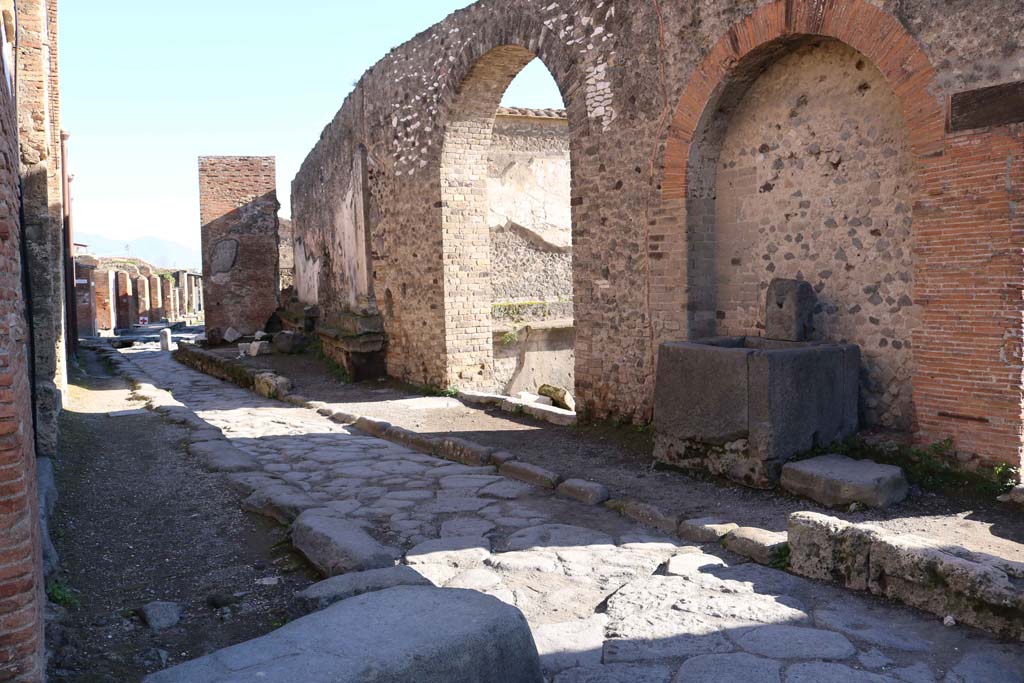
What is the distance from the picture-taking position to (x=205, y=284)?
1914 centimetres

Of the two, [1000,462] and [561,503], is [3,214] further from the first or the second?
[1000,462]

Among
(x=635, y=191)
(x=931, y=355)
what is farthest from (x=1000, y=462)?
(x=635, y=191)

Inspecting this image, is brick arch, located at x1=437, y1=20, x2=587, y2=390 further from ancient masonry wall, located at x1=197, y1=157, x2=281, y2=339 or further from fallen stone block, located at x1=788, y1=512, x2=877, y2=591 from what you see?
ancient masonry wall, located at x1=197, y1=157, x2=281, y2=339

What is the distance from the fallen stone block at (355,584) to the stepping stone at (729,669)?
1027mm

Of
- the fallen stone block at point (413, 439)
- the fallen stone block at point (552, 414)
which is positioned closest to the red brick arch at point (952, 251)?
the fallen stone block at point (552, 414)

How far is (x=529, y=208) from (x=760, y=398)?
301 inches

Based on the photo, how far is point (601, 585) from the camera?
12.6ft

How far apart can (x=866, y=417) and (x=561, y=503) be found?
7.41ft

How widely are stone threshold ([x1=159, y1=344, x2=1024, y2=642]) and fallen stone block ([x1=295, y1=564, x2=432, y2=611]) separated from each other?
6.07ft

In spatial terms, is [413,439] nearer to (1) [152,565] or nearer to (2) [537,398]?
(1) [152,565]

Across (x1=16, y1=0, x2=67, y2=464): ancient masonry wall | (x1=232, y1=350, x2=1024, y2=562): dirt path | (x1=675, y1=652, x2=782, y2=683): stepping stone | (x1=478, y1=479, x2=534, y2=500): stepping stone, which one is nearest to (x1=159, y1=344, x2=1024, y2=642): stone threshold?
(x1=232, y1=350, x2=1024, y2=562): dirt path

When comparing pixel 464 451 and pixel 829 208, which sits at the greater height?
pixel 829 208

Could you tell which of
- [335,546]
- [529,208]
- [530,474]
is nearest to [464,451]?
[530,474]

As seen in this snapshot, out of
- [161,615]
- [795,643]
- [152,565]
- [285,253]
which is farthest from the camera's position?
[285,253]
